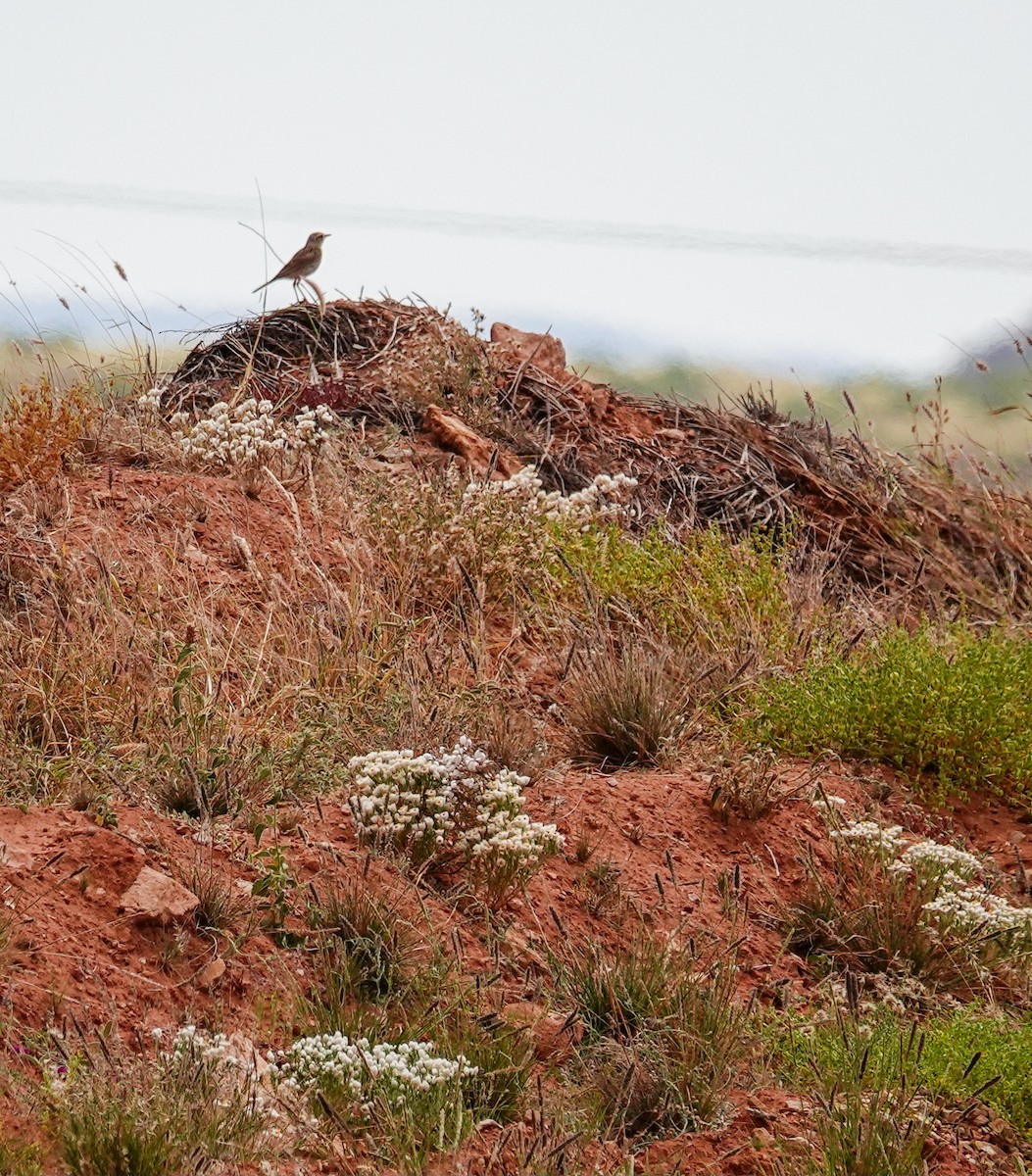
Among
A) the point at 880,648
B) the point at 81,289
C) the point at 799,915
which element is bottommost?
the point at 799,915

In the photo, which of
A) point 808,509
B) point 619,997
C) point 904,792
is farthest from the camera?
point 808,509

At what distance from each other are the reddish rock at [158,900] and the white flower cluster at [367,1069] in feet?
2.11

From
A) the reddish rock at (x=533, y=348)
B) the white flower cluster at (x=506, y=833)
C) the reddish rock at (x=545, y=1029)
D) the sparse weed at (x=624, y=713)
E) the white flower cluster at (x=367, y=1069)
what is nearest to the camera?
the white flower cluster at (x=367, y=1069)

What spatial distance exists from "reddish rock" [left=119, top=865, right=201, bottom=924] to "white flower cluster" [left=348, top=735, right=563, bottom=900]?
0.63 m

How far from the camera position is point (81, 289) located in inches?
351

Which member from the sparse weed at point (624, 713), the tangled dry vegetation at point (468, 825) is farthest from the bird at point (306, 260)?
the sparse weed at point (624, 713)

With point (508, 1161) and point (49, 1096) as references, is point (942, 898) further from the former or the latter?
point (49, 1096)

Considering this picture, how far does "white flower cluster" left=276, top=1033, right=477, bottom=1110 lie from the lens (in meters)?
2.92

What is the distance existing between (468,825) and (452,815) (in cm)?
6

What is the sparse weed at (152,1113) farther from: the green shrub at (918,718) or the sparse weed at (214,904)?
the green shrub at (918,718)

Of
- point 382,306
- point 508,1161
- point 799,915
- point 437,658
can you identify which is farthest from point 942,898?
point 382,306

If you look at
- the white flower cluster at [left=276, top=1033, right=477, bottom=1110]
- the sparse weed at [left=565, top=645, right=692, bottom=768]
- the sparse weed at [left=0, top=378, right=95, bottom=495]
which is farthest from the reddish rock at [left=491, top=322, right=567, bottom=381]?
the white flower cluster at [left=276, top=1033, right=477, bottom=1110]

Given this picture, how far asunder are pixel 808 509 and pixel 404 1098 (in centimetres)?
729

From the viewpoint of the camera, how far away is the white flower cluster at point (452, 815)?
4.06m
